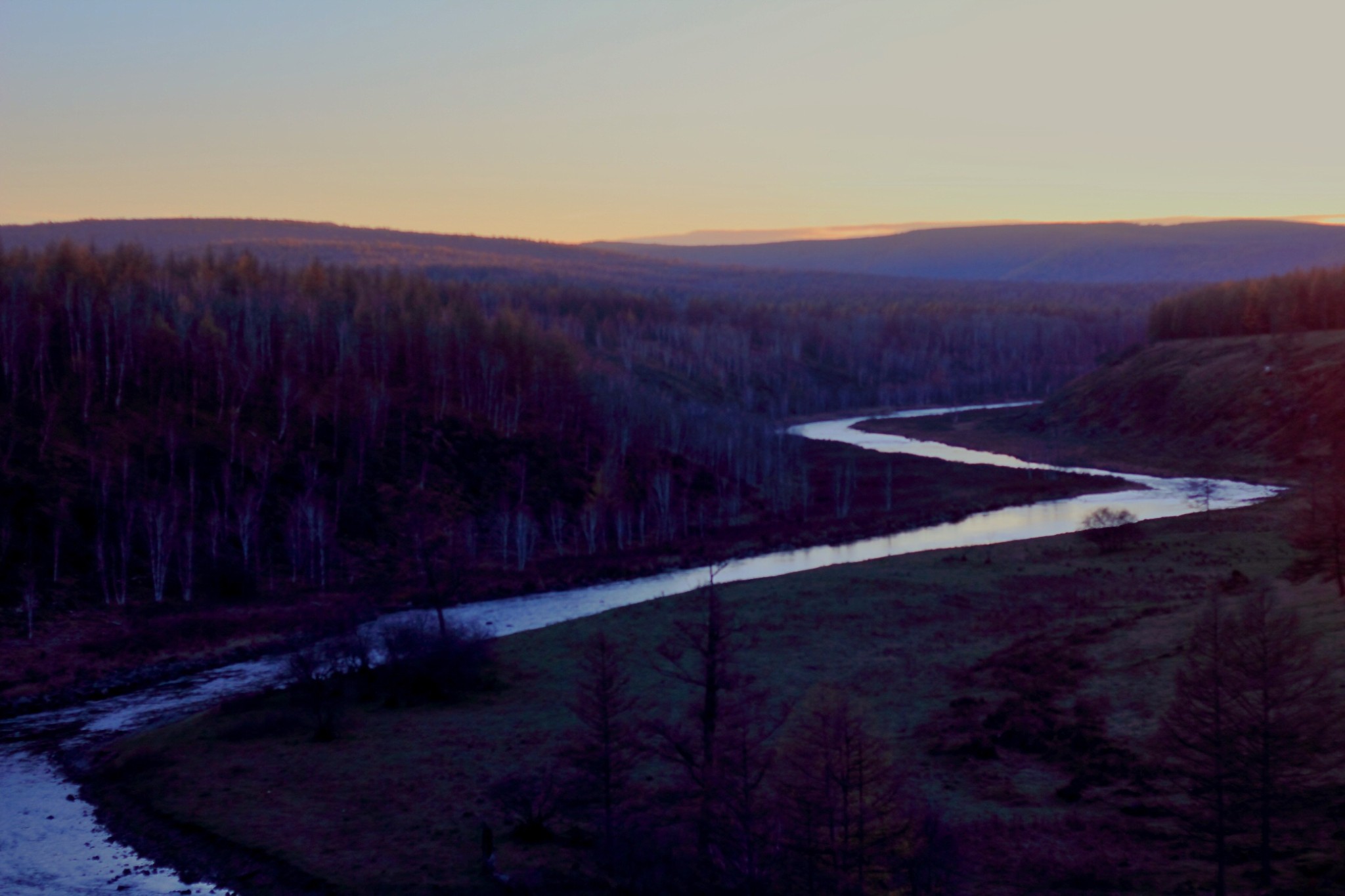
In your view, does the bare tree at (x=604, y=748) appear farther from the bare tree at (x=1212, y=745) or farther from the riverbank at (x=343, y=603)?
the riverbank at (x=343, y=603)

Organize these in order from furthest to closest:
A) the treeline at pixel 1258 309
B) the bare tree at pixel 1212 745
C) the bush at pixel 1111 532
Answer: the treeline at pixel 1258 309, the bush at pixel 1111 532, the bare tree at pixel 1212 745

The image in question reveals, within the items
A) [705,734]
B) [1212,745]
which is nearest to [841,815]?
[705,734]

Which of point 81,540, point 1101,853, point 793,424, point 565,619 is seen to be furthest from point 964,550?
point 793,424

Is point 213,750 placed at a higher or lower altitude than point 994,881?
lower

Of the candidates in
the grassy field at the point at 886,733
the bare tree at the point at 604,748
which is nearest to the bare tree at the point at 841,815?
the grassy field at the point at 886,733

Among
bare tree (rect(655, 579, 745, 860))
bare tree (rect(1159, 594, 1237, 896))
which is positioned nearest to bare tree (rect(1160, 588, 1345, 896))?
bare tree (rect(1159, 594, 1237, 896))

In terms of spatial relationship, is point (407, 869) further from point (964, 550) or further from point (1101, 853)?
point (964, 550)
